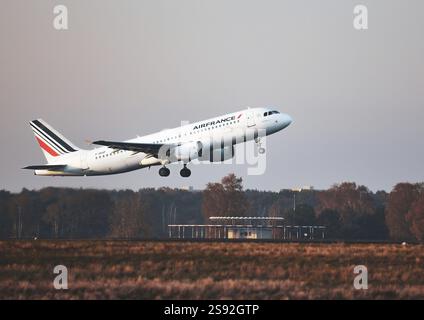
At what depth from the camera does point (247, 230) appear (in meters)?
86.0

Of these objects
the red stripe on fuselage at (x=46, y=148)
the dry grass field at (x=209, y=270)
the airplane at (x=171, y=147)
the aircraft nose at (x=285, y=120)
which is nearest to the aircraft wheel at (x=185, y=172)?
the airplane at (x=171, y=147)

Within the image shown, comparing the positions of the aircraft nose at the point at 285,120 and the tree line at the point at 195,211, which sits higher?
the aircraft nose at the point at 285,120

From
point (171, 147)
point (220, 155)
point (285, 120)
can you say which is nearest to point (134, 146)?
point (171, 147)

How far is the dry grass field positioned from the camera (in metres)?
31.5

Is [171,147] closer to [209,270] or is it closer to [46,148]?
[46,148]

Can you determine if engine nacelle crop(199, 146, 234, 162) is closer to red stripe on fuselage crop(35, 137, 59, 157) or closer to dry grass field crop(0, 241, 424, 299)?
red stripe on fuselage crop(35, 137, 59, 157)

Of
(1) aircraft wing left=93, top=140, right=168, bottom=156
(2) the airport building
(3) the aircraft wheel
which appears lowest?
(2) the airport building

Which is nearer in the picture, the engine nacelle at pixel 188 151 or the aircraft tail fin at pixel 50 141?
the engine nacelle at pixel 188 151

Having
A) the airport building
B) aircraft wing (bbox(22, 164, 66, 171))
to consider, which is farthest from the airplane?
the airport building

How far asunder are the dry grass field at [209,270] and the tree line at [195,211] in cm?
2263

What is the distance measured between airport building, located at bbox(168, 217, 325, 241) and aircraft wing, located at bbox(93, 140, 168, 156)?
15.6 meters

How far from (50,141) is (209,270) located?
4023 cm

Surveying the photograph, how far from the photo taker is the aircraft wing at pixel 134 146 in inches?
2516

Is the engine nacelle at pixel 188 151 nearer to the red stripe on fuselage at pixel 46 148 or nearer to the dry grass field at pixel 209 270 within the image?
the red stripe on fuselage at pixel 46 148
